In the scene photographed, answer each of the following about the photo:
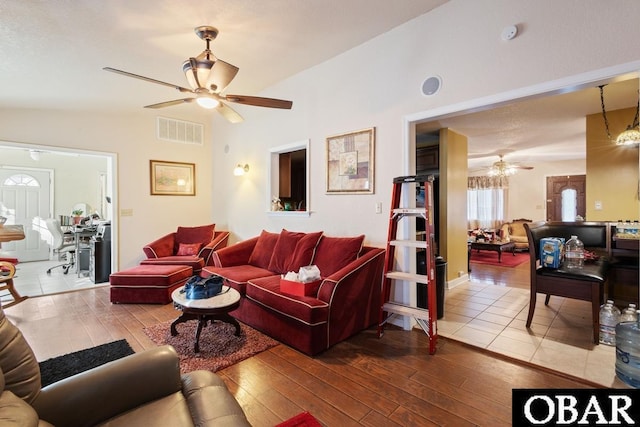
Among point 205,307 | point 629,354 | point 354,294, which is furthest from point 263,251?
point 629,354

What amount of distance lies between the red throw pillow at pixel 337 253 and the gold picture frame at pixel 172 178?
3.54 metres

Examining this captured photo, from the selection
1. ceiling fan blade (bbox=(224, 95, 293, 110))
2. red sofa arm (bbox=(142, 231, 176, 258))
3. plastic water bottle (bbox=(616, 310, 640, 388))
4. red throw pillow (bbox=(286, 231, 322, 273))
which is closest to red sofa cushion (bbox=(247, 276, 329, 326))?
red throw pillow (bbox=(286, 231, 322, 273))

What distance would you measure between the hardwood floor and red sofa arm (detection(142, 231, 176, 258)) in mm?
1530

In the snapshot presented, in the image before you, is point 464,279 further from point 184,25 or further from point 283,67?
point 184,25

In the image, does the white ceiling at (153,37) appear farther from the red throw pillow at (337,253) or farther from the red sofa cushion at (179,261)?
the red sofa cushion at (179,261)

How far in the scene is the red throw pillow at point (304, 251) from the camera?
3.49m

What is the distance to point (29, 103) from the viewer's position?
4.05m

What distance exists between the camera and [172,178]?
5.57m

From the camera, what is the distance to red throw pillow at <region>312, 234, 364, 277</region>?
3174 mm

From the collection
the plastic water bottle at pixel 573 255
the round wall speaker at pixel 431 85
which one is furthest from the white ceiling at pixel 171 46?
the plastic water bottle at pixel 573 255

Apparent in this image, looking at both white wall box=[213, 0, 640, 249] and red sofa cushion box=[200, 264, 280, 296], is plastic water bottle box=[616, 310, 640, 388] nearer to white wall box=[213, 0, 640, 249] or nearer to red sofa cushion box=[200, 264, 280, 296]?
white wall box=[213, 0, 640, 249]

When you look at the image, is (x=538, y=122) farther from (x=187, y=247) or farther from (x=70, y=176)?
(x=70, y=176)

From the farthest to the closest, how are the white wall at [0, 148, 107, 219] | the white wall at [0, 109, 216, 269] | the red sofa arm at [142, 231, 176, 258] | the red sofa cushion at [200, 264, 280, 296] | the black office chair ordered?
the white wall at [0, 148, 107, 219] < the black office chair < the red sofa arm at [142, 231, 176, 258] < the white wall at [0, 109, 216, 269] < the red sofa cushion at [200, 264, 280, 296]

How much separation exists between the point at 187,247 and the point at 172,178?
56.5 inches
